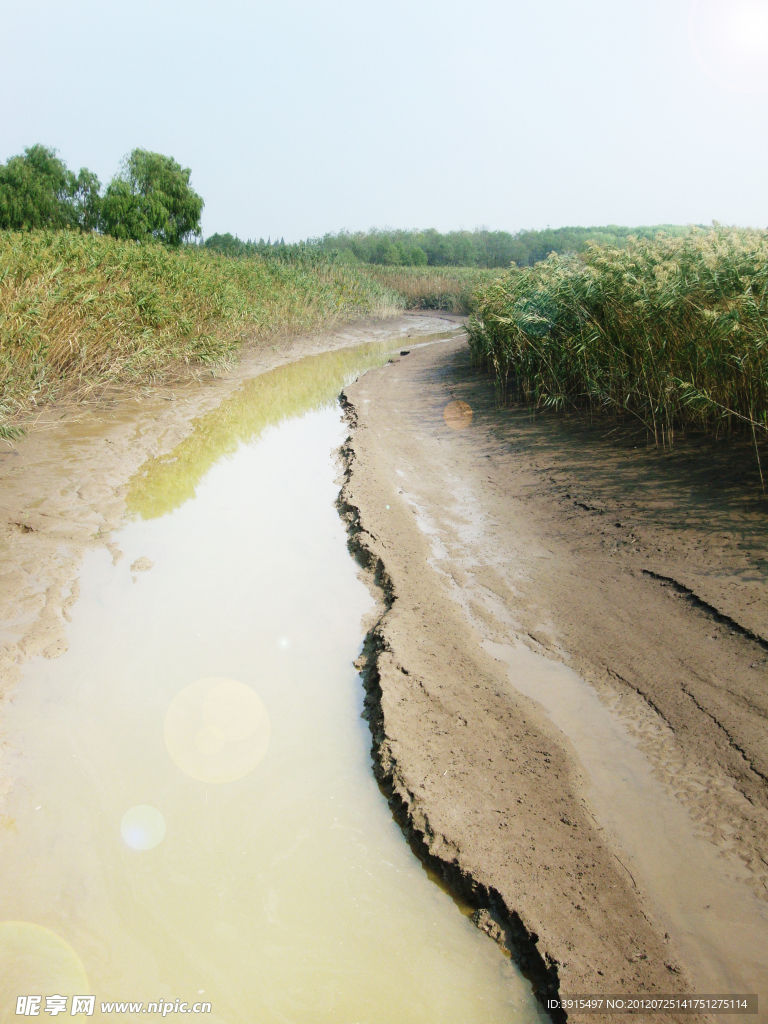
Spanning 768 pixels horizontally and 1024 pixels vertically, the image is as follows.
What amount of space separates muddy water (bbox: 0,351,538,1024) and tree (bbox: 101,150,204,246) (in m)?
32.6

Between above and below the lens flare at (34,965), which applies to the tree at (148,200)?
above

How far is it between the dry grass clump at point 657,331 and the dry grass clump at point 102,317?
5.30 metres

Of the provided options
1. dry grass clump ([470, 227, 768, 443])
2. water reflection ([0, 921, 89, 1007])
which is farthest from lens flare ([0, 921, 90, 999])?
dry grass clump ([470, 227, 768, 443])

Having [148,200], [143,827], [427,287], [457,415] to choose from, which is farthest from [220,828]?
[148,200]

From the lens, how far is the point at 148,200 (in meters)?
32.1

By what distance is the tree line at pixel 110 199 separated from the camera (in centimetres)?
3209

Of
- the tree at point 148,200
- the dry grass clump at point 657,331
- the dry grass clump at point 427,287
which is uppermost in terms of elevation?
the tree at point 148,200

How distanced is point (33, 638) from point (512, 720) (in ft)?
9.03

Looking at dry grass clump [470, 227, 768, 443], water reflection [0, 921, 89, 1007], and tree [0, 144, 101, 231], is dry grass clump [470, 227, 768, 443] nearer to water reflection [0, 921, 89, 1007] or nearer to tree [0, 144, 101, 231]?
water reflection [0, 921, 89, 1007]

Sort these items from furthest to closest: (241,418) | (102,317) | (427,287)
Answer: (427,287), (241,418), (102,317)

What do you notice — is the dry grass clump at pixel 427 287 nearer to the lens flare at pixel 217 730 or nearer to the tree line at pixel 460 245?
the tree line at pixel 460 245

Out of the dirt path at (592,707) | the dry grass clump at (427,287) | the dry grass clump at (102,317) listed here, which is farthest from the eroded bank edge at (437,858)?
the dry grass clump at (427,287)

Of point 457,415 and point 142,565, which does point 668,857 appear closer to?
point 142,565

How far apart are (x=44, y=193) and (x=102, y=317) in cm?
3207
